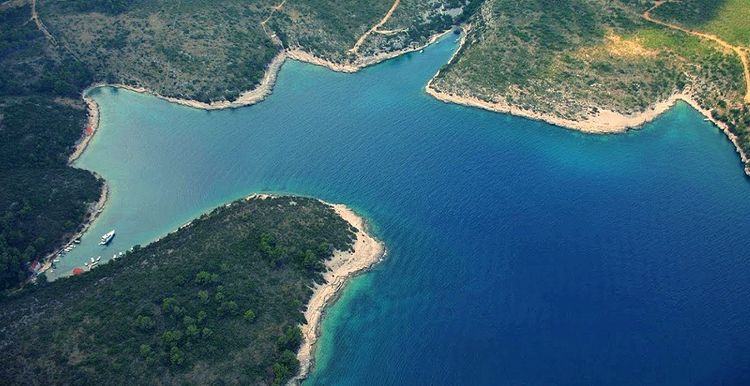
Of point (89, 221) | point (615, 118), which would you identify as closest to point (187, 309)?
point (89, 221)

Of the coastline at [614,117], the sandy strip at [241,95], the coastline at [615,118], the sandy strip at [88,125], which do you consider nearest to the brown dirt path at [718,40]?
the coastline at [615,118]

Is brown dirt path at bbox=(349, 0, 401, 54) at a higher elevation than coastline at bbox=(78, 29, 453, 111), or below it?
higher

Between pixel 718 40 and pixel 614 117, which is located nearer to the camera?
pixel 614 117

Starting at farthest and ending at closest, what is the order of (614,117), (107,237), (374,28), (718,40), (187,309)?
(374,28), (718,40), (614,117), (107,237), (187,309)

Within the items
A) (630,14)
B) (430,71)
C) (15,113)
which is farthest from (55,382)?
(630,14)

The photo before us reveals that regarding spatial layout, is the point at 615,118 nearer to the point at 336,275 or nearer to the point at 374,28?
the point at 374,28

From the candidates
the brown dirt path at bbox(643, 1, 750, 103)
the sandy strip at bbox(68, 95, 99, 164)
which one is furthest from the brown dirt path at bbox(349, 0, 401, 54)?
the sandy strip at bbox(68, 95, 99, 164)

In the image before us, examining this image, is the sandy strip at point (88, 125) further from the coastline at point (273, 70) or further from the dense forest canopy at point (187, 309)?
the dense forest canopy at point (187, 309)

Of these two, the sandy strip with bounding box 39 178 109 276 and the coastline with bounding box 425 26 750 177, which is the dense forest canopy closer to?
Result: the sandy strip with bounding box 39 178 109 276
